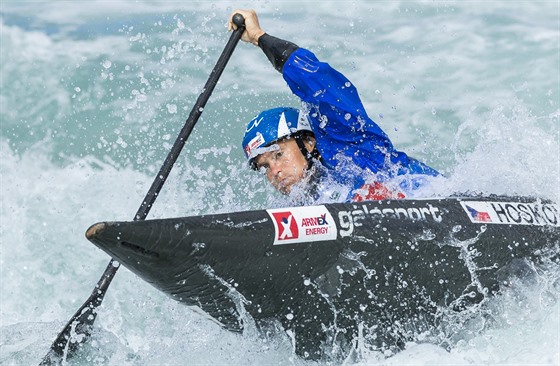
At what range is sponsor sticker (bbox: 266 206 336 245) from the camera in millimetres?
4004

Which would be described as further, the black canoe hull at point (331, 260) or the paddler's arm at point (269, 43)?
the paddler's arm at point (269, 43)

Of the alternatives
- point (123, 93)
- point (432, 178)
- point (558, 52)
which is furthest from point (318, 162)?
point (558, 52)

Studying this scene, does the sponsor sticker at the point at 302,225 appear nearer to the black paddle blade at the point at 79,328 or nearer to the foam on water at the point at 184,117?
the foam on water at the point at 184,117

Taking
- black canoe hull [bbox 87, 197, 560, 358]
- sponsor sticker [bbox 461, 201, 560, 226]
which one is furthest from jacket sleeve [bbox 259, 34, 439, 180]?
black canoe hull [bbox 87, 197, 560, 358]

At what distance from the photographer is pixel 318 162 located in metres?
5.09

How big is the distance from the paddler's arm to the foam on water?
94 cm

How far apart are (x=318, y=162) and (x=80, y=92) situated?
4894mm

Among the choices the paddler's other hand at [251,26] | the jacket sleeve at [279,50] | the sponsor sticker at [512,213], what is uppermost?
the paddler's other hand at [251,26]

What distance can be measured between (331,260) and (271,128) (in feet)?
3.69

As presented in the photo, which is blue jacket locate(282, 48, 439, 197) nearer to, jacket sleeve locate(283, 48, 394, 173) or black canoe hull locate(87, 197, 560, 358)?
jacket sleeve locate(283, 48, 394, 173)

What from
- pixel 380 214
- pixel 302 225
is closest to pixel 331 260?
pixel 302 225

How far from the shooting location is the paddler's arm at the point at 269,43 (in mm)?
5035

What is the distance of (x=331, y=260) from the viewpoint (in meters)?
4.12

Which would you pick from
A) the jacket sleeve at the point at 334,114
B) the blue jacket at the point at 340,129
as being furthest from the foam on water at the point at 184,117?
the jacket sleeve at the point at 334,114
